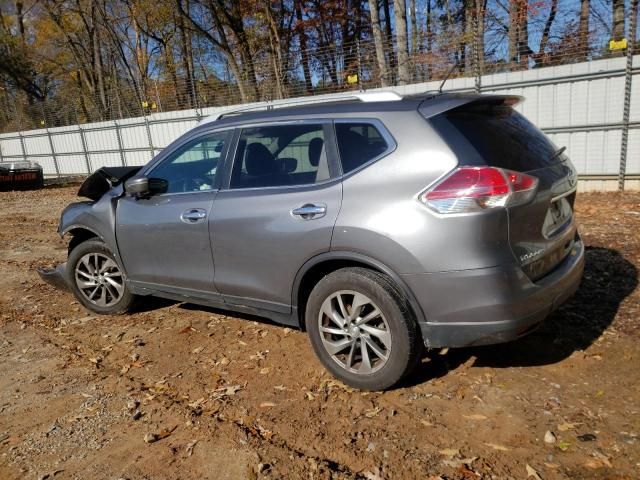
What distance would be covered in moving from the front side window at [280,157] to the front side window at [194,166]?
0.24 m

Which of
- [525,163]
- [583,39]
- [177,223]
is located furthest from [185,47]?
[525,163]

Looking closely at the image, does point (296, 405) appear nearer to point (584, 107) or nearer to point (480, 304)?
point (480, 304)

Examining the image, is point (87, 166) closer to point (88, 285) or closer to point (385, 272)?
point (88, 285)

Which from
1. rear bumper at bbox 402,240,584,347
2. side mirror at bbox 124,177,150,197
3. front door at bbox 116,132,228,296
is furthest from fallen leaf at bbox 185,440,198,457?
side mirror at bbox 124,177,150,197

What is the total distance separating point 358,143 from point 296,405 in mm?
1662

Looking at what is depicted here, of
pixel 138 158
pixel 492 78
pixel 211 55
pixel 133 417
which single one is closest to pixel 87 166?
pixel 138 158

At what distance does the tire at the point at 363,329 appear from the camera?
117 inches

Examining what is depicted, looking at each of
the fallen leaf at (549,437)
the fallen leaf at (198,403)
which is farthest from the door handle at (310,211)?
the fallen leaf at (549,437)

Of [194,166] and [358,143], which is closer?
[358,143]

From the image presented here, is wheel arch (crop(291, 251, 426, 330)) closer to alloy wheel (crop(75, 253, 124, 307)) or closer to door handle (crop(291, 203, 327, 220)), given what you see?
door handle (crop(291, 203, 327, 220))

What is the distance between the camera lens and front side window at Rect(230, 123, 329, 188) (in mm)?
3381

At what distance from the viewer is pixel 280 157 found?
3637mm

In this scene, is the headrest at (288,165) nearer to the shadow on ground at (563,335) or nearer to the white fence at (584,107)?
the shadow on ground at (563,335)

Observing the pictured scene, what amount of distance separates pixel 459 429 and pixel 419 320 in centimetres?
62
